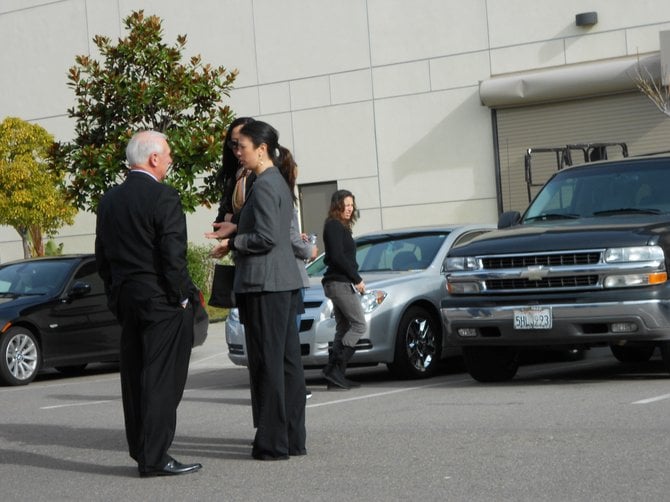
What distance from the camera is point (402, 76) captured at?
27.3 m

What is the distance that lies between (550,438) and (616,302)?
267 cm

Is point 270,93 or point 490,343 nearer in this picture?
point 490,343

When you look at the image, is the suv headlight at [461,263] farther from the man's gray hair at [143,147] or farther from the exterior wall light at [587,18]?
the exterior wall light at [587,18]

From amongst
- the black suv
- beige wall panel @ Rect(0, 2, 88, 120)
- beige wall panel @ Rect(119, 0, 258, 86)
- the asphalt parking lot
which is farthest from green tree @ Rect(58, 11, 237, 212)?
the black suv

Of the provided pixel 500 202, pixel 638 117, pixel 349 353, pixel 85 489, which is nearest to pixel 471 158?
pixel 500 202

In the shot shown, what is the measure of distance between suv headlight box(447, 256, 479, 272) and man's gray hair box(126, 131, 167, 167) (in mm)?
4410

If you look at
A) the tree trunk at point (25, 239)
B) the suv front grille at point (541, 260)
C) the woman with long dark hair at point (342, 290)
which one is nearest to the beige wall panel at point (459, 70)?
the tree trunk at point (25, 239)

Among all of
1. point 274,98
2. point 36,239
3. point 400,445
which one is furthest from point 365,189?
point 400,445

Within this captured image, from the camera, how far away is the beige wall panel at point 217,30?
95.9ft

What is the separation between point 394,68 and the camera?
27375 millimetres

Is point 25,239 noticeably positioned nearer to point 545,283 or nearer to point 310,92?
point 310,92

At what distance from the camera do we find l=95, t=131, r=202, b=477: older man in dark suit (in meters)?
7.51

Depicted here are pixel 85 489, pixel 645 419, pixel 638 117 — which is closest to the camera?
pixel 85 489

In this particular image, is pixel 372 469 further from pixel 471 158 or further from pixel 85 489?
pixel 471 158
